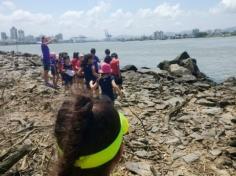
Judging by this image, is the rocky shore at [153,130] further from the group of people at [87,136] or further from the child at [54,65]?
the group of people at [87,136]

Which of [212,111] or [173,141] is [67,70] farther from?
[173,141]

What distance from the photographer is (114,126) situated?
6.26 ft

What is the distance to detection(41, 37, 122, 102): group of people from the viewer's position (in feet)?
33.3

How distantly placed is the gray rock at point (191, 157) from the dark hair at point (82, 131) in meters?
6.67

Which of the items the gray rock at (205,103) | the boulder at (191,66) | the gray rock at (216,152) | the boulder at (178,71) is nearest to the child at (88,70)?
the gray rock at (205,103)

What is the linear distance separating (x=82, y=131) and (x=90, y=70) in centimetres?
1056

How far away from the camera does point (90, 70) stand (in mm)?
12273

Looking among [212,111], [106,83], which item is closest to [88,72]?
[106,83]

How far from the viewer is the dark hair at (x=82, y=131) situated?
178 cm

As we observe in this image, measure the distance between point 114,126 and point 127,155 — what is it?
6484 mm

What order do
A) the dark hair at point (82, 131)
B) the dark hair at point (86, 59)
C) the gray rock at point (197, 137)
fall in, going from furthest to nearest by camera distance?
the dark hair at point (86, 59), the gray rock at point (197, 137), the dark hair at point (82, 131)

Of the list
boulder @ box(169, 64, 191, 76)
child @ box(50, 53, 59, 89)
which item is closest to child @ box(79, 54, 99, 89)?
child @ box(50, 53, 59, 89)

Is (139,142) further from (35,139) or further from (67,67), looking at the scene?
(67,67)

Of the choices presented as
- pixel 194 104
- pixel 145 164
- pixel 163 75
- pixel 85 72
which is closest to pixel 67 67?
pixel 85 72
